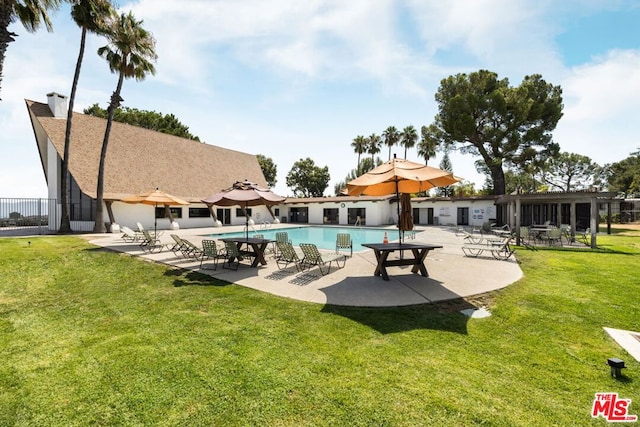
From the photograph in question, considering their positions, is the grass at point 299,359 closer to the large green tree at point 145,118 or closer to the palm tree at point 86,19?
the palm tree at point 86,19

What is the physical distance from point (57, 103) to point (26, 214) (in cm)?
898

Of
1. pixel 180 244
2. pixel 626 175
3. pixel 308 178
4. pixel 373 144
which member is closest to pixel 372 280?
pixel 180 244

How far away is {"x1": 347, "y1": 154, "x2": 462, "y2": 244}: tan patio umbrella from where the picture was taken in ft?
22.3

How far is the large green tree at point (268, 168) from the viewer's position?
52.6m

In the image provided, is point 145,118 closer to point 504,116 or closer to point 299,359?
point 504,116

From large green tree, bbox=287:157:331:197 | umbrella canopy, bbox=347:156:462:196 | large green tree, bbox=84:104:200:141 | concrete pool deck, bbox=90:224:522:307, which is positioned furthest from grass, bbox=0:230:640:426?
large green tree, bbox=287:157:331:197

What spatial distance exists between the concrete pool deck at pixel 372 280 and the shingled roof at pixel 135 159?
54.2ft

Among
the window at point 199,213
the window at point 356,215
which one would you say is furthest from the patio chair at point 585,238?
the window at point 199,213

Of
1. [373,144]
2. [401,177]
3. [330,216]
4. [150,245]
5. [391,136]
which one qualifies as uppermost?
[391,136]

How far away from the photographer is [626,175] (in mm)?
46594

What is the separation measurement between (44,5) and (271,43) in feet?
21.1

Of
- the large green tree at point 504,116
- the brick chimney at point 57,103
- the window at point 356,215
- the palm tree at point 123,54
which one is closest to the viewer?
the palm tree at point 123,54

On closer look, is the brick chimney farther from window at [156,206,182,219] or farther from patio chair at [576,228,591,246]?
patio chair at [576,228,591,246]

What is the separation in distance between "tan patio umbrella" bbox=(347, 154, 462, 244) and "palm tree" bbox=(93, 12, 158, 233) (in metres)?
19.3
